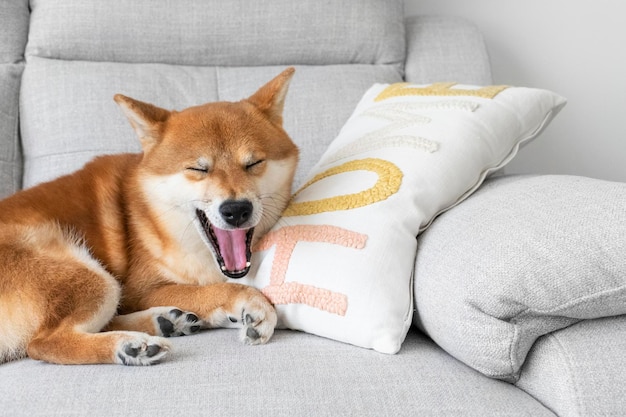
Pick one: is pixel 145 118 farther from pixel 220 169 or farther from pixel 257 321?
pixel 257 321

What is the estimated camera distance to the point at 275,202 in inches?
63.5

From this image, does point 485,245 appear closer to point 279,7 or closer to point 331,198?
point 331,198

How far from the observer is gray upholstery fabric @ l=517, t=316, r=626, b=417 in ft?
3.54

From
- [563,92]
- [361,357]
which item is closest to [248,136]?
[361,357]

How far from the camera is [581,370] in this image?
1110 mm

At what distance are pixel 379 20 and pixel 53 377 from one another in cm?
161

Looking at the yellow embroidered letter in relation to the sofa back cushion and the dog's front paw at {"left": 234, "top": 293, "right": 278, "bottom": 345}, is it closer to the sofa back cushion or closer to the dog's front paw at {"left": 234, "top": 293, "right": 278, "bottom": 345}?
the sofa back cushion

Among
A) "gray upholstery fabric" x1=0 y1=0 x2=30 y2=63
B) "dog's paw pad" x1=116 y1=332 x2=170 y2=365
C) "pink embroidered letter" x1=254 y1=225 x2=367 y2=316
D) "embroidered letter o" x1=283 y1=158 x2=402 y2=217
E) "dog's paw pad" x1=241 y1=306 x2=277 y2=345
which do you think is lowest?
"dog's paw pad" x1=241 y1=306 x2=277 y2=345

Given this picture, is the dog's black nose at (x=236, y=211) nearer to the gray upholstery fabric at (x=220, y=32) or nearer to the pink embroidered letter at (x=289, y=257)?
the pink embroidered letter at (x=289, y=257)

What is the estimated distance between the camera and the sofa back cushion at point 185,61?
2047mm

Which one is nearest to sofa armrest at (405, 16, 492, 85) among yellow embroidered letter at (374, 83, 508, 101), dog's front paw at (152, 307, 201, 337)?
yellow embroidered letter at (374, 83, 508, 101)

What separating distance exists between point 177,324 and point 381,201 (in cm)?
52

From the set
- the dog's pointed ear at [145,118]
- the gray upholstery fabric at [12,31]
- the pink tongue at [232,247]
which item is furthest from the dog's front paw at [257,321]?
the gray upholstery fabric at [12,31]

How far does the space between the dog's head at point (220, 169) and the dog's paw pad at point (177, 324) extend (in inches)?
5.1
